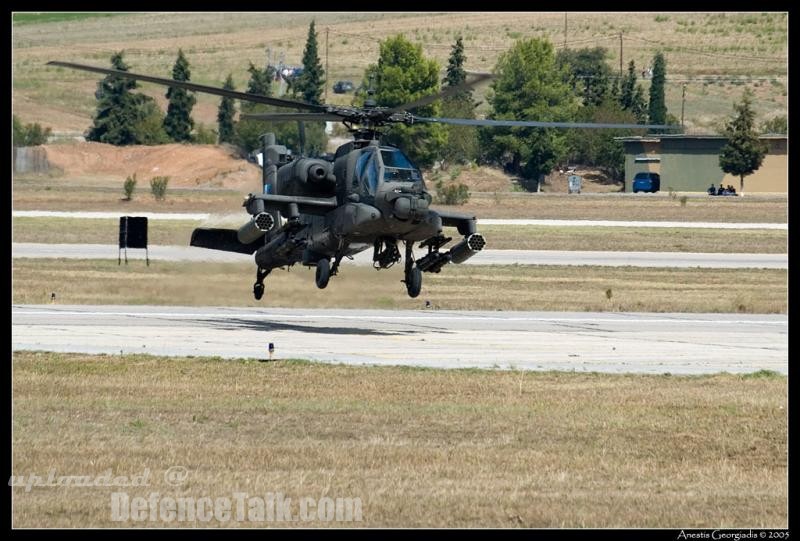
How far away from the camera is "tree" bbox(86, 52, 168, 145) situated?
101875 millimetres

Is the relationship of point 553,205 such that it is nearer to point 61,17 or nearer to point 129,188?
point 129,188

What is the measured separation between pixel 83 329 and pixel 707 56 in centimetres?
10969

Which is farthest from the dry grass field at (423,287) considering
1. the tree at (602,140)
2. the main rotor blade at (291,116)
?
the main rotor blade at (291,116)

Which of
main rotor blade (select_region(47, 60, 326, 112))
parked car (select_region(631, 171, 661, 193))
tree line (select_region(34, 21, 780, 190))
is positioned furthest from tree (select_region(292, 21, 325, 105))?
main rotor blade (select_region(47, 60, 326, 112))

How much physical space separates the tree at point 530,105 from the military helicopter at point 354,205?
82.3ft

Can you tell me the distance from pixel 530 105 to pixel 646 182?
678 inches

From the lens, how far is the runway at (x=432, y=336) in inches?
1085

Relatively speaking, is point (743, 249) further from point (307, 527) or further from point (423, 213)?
point (307, 527)

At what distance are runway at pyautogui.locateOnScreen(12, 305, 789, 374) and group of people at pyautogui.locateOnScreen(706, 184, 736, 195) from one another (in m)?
41.2

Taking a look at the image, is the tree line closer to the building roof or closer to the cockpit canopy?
the building roof

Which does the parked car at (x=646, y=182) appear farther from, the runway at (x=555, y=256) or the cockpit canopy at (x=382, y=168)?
the cockpit canopy at (x=382, y=168)

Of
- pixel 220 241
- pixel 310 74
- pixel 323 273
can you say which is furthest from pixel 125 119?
pixel 323 273

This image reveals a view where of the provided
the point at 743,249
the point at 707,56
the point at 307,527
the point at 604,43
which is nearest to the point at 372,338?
the point at 307,527
